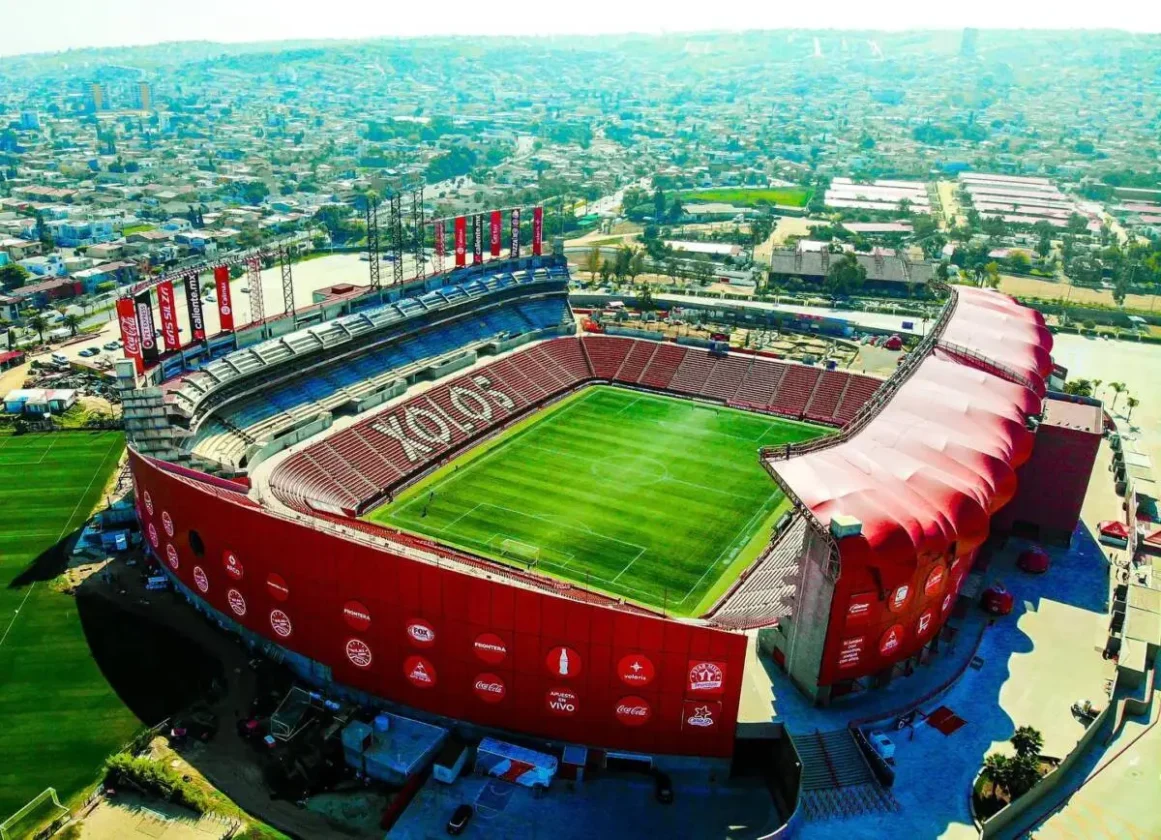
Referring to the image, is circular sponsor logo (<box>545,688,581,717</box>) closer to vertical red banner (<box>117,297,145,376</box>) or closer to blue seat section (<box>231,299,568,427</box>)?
vertical red banner (<box>117,297,145,376</box>)

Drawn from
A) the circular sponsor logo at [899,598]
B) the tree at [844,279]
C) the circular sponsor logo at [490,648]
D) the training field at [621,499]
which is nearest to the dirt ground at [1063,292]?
the tree at [844,279]

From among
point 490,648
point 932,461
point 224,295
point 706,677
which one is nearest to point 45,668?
point 490,648

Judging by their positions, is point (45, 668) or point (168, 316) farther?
point (168, 316)

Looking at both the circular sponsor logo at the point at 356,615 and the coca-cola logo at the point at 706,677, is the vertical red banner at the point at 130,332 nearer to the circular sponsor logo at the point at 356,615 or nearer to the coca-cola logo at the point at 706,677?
the circular sponsor logo at the point at 356,615

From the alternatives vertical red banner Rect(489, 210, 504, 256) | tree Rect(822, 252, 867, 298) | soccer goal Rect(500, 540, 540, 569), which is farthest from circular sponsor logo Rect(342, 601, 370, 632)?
tree Rect(822, 252, 867, 298)

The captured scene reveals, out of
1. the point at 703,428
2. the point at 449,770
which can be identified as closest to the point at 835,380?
the point at 703,428

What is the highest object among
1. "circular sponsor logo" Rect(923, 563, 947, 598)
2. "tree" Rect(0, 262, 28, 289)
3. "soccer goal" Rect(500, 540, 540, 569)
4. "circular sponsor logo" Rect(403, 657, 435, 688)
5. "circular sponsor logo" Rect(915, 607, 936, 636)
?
"circular sponsor logo" Rect(923, 563, 947, 598)

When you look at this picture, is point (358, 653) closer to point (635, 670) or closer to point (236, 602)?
point (236, 602)

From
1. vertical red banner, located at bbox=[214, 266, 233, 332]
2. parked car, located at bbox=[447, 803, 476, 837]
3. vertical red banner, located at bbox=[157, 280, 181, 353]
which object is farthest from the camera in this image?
vertical red banner, located at bbox=[214, 266, 233, 332]
